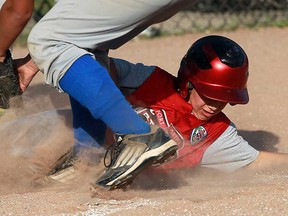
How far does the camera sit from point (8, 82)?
411 centimetres

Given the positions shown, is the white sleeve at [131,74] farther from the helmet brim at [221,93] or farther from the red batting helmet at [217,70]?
the helmet brim at [221,93]

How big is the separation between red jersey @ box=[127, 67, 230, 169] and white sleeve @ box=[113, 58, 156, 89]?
0.12 ft

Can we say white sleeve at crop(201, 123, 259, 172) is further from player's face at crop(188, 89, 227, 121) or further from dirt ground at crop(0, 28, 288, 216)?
player's face at crop(188, 89, 227, 121)

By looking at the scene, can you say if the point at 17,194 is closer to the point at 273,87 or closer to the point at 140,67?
the point at 140,67

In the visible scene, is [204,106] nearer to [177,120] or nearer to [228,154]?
[177,120]

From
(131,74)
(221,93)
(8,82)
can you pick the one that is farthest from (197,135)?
(8,82)

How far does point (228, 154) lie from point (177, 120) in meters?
0.32

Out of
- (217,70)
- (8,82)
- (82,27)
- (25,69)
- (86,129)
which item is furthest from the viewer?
(25,69)

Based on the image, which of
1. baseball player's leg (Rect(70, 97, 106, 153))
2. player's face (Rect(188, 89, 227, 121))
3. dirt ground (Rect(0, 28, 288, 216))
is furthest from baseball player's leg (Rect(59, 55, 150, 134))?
player's face (Rect(188, 89, 227, 121))

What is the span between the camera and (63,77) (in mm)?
3396

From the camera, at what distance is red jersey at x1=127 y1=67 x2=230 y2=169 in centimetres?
404

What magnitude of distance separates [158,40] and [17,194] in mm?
4144

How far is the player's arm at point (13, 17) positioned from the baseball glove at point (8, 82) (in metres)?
0.26

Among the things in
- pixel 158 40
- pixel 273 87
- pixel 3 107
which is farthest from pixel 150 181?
pixel 158 40
